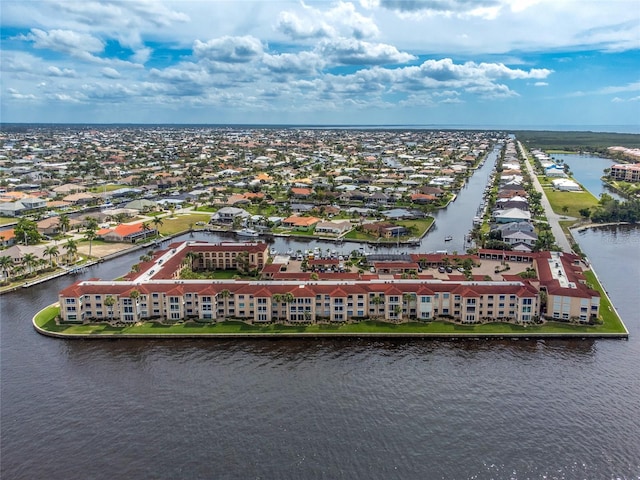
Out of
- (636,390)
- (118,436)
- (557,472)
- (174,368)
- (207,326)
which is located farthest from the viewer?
(207,326)

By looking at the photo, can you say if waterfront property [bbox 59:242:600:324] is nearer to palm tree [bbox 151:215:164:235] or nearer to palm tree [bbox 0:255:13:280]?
palm tree [bbox 0:255:13:280]

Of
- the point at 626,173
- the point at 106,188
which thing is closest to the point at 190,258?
the point at 106,188

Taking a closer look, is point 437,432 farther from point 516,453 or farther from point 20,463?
point 20,463

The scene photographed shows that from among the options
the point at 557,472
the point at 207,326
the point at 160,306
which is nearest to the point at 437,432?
the point at 557,472

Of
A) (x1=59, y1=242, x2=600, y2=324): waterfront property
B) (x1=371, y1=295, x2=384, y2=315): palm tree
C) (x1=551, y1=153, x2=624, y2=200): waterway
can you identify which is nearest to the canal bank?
(x1=59, y1=242, x2=600, y2=324): waterfront property

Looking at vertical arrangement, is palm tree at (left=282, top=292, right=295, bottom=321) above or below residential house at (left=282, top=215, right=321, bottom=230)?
below

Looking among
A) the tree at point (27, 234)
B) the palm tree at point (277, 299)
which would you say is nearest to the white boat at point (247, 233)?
the tree at point (27, 234)
